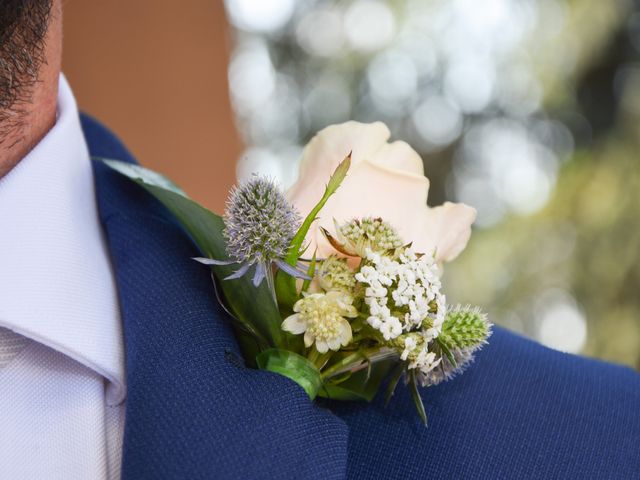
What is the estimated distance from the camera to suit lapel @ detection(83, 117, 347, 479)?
1.60ft

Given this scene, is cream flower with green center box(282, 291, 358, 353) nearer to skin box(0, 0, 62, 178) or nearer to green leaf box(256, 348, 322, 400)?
green leaf box(256, 348, 322, 400)

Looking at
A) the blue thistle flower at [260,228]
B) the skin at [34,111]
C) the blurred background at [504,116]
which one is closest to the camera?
the blue thistle flower at [260,228]

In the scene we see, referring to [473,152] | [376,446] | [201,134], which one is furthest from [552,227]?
[376,446]

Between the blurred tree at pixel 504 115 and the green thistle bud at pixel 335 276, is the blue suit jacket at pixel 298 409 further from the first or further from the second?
the blurred tree at pixel 504 115

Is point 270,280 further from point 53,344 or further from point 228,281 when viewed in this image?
point 53,344

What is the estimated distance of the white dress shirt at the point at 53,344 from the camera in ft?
1.74

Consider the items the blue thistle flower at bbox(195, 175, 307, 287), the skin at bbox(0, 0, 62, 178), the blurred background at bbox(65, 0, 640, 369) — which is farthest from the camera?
the blurred background at bbox(65, 0, 640, 369)

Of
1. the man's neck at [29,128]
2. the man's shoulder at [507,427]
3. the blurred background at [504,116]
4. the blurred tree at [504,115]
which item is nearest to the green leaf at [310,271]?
the man's shoulder at [507,427]

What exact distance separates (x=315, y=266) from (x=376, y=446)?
0.54ft

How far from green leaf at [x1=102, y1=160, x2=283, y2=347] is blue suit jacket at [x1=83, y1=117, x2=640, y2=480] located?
0.03m

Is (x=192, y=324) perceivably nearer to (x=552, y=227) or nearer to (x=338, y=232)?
(x=338, y=232)

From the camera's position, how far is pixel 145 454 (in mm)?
492

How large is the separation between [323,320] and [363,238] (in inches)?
2.7

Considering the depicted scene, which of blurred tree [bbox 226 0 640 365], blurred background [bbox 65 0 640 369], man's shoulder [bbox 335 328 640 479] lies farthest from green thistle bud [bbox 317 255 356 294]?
blurred tree [bbox 226 0 640 365]
